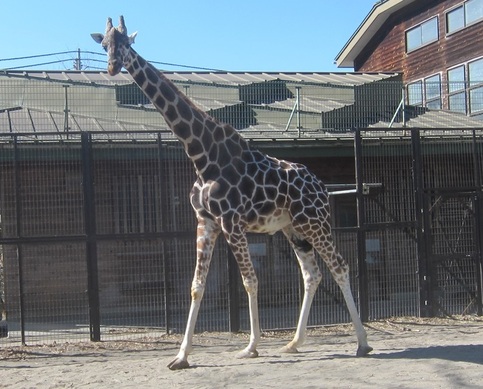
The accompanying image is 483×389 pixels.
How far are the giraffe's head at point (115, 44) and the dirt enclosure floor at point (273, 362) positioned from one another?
133 inches

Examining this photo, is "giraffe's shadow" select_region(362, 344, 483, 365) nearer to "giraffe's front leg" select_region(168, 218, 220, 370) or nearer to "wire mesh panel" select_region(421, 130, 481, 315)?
"giraffe's front leg" select_region(168, 218, 220, 370)

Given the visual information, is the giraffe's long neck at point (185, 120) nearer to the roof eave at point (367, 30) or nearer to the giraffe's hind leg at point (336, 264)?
the giraffe's hind leg at point (336, 264)

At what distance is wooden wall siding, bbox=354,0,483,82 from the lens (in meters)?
18.8

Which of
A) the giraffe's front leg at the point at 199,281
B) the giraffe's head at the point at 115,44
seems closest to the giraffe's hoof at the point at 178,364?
the giraffe's front leg at the point at 199,281

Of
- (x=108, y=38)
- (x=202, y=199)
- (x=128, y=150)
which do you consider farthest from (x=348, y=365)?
(x=128, y=150)

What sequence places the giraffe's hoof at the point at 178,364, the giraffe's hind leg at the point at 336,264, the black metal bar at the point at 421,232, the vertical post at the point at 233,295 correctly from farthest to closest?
the black metal bar at the point at 421,232 < the vertical post at the point at 233,295 < the giraffe's hind leg at the point at 336,264 < the giraffe's hoof at the point at 178,364

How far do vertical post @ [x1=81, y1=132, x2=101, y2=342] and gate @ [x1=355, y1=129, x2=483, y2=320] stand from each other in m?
3.87

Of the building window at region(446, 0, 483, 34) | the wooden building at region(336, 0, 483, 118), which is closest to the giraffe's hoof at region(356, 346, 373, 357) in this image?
the wooden building at region(336, 0, 483, 118)

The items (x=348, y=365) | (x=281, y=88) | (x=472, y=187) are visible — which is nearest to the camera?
(x=348, y=365)

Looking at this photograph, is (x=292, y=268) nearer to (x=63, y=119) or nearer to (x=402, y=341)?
(x=402, y=341)

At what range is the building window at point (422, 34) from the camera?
2025 cm

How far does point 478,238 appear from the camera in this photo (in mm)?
Answer: 10906

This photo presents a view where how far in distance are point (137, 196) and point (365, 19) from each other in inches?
545

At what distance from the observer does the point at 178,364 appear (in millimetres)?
7344
